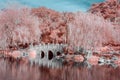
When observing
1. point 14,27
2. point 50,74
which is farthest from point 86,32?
point 50,74

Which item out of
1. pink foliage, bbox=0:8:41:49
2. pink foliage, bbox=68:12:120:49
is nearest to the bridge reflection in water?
pink foliage, bbox=68:12:120:49

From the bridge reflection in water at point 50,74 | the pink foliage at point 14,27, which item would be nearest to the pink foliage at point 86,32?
the pink foliage at point 14,27

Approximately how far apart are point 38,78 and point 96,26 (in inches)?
1203

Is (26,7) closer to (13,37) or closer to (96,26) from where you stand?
(13,37)

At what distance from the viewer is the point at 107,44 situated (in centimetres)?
6850

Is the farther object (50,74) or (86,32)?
(86,32)

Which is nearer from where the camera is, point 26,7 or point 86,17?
point 86,17

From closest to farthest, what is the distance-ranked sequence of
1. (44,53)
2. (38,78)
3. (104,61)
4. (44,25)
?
(38,78), (104,61), (44,53), (44,25)

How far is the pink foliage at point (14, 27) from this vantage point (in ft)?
200

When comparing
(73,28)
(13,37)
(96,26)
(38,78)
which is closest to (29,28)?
(13,37)

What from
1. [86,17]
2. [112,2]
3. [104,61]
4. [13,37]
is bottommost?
[104,61]

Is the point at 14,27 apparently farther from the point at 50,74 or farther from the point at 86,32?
the point at 50,74

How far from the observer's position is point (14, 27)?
2400 inches

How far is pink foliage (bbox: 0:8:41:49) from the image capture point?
60875 millimetres
